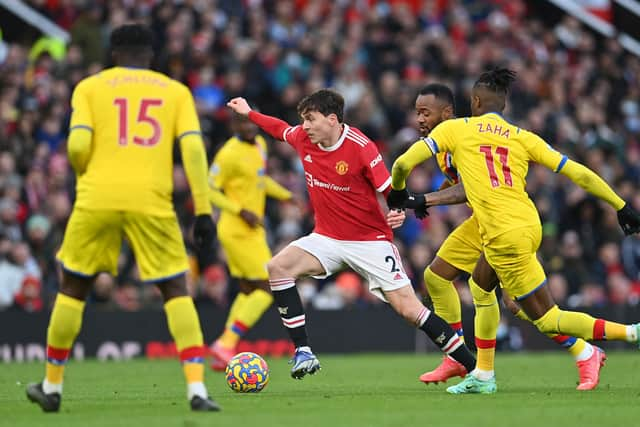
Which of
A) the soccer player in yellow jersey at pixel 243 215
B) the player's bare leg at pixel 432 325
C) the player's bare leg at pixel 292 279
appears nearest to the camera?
the player's bare leg at pixel 432 325

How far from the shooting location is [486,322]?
10.8m

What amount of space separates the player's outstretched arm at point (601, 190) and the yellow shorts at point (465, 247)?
158 cm

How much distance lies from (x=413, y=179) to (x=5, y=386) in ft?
32.0

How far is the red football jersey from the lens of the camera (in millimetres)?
10883

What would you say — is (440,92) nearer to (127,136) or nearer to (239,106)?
(239,106)

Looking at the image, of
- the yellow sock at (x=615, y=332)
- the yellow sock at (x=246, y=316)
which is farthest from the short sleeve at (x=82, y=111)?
the yellow sock at (x=246, y=316)

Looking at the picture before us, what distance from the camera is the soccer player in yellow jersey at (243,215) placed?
14.8 m

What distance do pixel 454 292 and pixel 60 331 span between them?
403cm

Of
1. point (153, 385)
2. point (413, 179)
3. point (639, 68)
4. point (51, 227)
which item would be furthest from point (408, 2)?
point (153, 385)

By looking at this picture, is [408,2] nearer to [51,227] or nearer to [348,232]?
[51,227]

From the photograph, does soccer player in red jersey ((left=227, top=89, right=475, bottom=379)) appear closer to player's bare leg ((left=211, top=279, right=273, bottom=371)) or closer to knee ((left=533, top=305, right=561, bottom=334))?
knee ((left=533, top=305, right=561, bottom=334))

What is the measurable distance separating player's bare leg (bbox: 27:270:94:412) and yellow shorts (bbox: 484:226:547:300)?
3.23 metres

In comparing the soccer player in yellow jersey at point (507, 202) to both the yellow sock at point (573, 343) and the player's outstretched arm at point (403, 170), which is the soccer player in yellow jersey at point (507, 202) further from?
the yellow sock at point (573, 343)

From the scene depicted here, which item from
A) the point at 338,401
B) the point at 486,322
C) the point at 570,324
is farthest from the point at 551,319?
the point at 338,401
